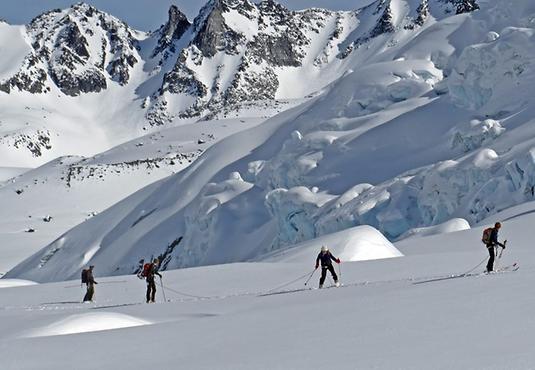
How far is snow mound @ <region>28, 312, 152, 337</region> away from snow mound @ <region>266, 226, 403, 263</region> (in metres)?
15.4

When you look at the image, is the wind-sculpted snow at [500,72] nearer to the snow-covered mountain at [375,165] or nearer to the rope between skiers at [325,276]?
the snow-covered mountain at [375,165]

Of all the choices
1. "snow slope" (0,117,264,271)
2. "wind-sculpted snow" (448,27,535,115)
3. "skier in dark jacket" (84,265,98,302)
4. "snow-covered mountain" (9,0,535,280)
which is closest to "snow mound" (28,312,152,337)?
"skier in dark jacket" (84,265,98,302)

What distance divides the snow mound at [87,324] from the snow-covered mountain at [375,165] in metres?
22.2

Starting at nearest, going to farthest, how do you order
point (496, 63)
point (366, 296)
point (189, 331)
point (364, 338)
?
point (364, 338) → point (189, 331) → point (366, 296) → point (496, 63)

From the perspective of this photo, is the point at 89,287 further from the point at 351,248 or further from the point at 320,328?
the point at 320,328

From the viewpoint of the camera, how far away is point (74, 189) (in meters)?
121

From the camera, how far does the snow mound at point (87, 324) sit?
15.4 m

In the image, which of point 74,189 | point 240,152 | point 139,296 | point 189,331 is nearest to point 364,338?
point 189,331

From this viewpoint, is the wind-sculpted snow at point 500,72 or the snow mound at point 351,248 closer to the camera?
the snow mound at point 351,248

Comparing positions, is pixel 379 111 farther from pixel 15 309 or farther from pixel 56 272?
pixel 15 309

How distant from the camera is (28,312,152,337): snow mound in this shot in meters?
15.4

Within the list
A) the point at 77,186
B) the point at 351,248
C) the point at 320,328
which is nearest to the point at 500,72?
the point at 351,248

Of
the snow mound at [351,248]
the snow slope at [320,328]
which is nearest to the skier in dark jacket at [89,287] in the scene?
the snow slope at [320,328]

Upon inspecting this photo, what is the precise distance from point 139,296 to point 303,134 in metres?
35.0
